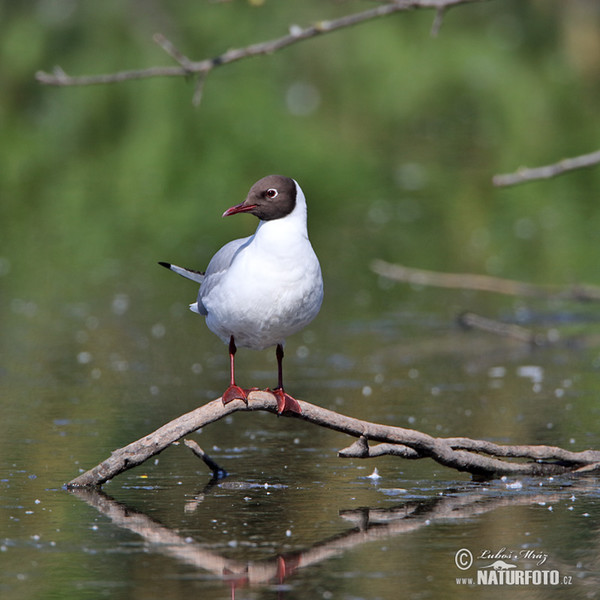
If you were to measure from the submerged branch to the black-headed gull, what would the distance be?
8 cm

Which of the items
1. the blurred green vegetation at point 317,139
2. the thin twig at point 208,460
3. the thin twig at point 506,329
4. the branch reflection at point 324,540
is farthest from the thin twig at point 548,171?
the blurred green vegetation at point 317,139

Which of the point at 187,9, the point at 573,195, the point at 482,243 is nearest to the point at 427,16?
the point at 187,9

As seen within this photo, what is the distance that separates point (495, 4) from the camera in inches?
1270

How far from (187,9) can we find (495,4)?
7751 millimetres

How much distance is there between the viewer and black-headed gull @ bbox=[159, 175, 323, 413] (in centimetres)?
556

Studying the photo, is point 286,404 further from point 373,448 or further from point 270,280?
point 270,280

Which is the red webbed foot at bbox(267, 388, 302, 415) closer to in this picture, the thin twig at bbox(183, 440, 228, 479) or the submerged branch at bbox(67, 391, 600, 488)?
the submerged branch at bbox(67, 391, 600, 488)

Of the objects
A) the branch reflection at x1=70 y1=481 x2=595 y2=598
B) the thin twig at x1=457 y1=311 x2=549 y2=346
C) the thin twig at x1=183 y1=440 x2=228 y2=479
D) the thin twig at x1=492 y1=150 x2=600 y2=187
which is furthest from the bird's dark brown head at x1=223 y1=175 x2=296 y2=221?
the thin twig at x1=457 y1=311 x2=549 y2=346

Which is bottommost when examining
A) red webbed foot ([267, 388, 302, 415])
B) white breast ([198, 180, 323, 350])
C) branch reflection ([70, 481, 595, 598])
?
branch reflection ([70, 481, 595, 598])

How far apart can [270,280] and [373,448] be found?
0.98 m

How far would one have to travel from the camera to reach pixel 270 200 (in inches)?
226

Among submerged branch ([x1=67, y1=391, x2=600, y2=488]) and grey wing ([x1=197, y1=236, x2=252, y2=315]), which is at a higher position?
grey wing ([x1=197, y1=236, x2=252, y2=315])

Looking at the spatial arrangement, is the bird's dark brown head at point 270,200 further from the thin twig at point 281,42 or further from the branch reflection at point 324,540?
the branch reflection at point 324,540

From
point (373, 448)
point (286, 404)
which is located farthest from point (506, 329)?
point (286, 404)
